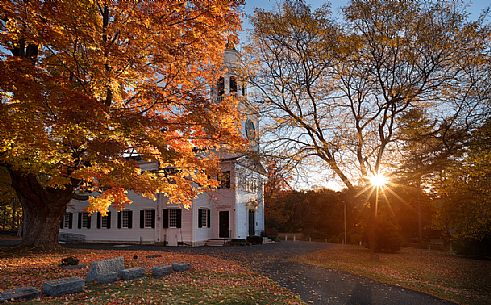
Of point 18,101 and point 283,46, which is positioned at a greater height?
point 283,46

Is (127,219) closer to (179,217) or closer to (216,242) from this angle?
(179,217)

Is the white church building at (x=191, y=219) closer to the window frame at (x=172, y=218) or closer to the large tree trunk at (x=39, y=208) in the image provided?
the window frame at (x=172, y=218)

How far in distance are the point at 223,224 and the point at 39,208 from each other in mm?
14896

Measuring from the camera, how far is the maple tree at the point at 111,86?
10766mm

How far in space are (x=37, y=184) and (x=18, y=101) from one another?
26.6 ft

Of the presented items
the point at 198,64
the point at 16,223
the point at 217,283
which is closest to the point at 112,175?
the point at 198,64

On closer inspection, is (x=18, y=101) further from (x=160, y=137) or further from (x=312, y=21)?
(x=312, y=21)

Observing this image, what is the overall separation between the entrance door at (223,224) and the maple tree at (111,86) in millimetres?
13762

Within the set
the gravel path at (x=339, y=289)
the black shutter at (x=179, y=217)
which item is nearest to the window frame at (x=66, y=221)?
the black shutter at (x=179, y=217)

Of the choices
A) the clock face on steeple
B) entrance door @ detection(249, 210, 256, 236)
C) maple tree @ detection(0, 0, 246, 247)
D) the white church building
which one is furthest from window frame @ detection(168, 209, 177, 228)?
maple tree @ detection(0, 0, 246, 247)

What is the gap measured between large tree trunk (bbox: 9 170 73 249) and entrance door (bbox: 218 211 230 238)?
1373 cm

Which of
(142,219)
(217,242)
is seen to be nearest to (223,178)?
(217,242)

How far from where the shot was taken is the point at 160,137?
42.3 ft

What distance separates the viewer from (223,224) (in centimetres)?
2944
